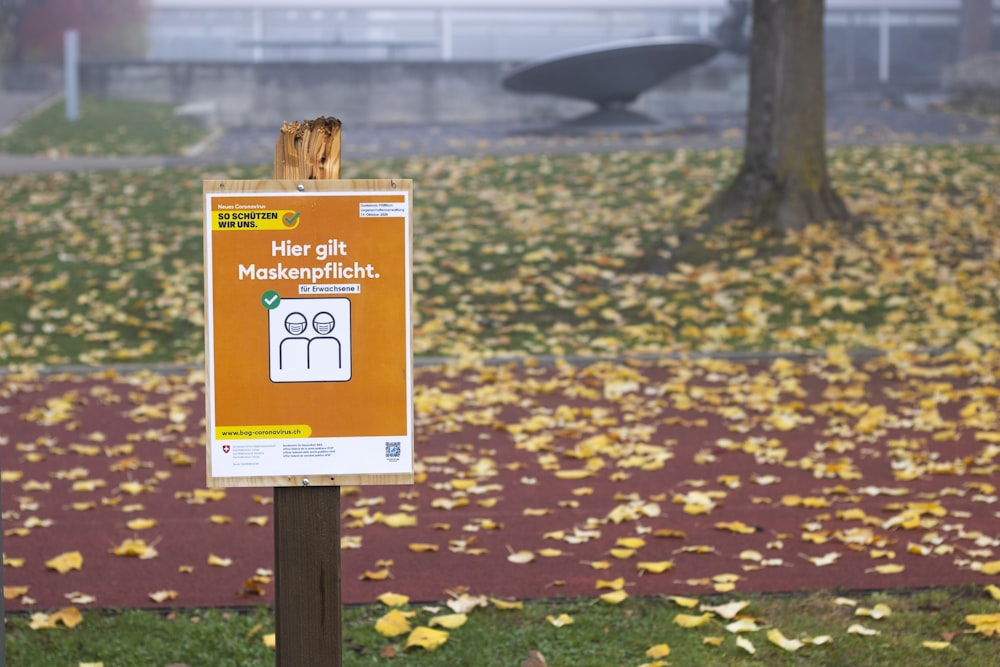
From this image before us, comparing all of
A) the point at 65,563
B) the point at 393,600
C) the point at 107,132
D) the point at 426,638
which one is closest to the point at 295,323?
the point at 426,638

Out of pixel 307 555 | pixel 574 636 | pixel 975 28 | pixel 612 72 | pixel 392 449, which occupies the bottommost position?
pixel 574 636

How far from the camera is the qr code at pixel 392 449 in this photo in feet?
10.8

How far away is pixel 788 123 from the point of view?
43.1 ft

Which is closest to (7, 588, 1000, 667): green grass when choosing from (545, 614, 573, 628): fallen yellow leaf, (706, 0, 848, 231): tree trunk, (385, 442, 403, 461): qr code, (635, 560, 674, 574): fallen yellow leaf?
(545, 614, 573, 628): fallen yellow leaf

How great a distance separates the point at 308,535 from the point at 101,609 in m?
1.99

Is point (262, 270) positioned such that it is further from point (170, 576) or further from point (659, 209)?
point (659, 209)

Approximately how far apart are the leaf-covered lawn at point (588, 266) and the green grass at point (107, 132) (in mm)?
4573

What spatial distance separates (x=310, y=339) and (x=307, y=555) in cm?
53

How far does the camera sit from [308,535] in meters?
3.30

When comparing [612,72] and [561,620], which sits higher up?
[612,72]

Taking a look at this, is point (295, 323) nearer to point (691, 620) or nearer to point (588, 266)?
point (691, 620)

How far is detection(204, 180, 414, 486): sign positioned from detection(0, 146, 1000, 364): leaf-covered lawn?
271 inches

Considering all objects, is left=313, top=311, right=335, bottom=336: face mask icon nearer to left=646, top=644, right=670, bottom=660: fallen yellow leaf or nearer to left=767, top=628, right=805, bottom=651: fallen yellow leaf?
left=646, top=644, right=670, bottom=660: fallen yellow leaf

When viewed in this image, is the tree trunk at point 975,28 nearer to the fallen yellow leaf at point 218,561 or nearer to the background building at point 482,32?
the background building at point 482,32
